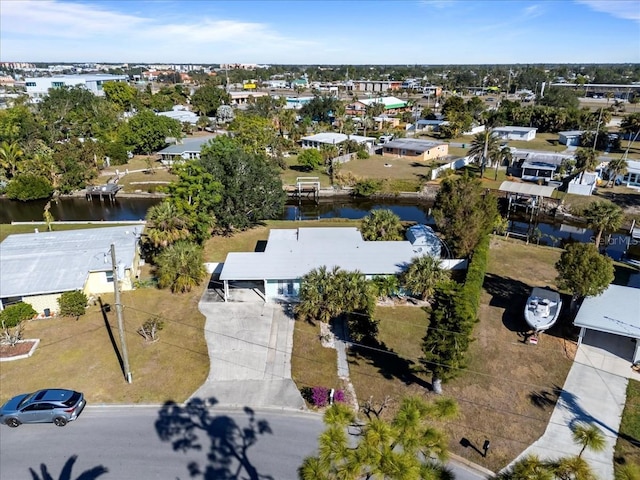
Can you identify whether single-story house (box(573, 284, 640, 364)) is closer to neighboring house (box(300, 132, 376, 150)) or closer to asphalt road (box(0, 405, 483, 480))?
asphalt road (box(0, 405, 483, 480))

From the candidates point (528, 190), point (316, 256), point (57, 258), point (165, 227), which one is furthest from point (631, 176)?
point (57, 258)

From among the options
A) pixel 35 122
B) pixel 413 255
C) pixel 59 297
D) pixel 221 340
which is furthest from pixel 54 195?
pixel 413 255

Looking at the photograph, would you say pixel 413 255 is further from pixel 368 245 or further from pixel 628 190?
pixel 628 190

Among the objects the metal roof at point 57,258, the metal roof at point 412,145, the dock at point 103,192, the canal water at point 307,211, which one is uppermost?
the metal roof at point 412,145

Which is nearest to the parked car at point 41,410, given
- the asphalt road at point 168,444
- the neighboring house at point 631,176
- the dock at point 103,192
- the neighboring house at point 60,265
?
the asphalt road at point 168,444

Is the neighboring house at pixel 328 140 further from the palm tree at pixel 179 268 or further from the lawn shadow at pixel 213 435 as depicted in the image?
the lawn shadow at pixel 213 435

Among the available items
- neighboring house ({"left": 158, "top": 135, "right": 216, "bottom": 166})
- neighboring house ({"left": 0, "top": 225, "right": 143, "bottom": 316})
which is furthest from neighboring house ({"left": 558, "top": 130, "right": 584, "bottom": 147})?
neighboring house ({"left": 0, "top": 225, "right": 143, "bottom": 316})
